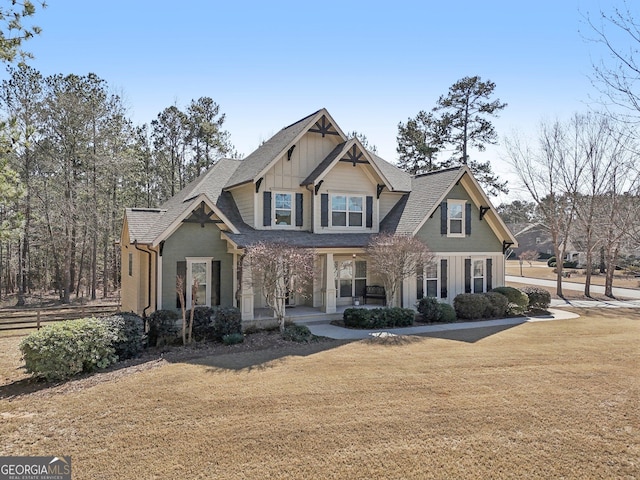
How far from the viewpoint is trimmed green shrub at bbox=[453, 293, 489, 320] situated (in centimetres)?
1823

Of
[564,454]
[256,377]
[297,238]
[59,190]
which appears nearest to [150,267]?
[297,238]

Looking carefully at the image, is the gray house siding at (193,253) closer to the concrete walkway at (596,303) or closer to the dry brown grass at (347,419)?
the dry brown grass at (347,419)

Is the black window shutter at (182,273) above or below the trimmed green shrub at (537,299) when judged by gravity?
above

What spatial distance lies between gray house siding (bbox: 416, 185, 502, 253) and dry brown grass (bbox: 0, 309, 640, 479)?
8853 millimetres

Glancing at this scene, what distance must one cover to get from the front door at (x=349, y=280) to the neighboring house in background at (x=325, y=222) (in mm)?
48

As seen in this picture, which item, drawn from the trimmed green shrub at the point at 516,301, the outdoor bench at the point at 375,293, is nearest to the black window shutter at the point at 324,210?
the outdoor bench at the point at 375,293

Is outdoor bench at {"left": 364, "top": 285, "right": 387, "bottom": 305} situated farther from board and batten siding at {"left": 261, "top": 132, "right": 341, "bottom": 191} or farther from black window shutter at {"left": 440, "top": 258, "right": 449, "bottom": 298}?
board and batten siding at {"left": 261, "top": 132, "right": 341, "bottom": 191}

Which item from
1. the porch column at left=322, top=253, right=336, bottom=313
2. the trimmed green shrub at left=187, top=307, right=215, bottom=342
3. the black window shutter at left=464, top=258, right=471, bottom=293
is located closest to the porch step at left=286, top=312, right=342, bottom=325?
the porch column at left=322, top=253, right=336, bottom=313

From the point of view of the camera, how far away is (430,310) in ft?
57.3

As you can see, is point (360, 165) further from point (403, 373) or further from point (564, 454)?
point (564, 454)

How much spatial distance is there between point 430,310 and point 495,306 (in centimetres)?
360

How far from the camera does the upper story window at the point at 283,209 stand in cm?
1889

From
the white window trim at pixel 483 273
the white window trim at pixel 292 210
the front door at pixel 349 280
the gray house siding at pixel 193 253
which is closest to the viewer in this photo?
the gray house siding at pixel 193 253

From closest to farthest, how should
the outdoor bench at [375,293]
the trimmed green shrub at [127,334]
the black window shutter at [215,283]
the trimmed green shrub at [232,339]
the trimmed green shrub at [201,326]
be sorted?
the trimmed green shrub at [127,334], the trimmed green shrub at [232,339], the trimmed green shrub at [201,326], the black window shutter at [215,283], the outdoor bench at [375,293]
